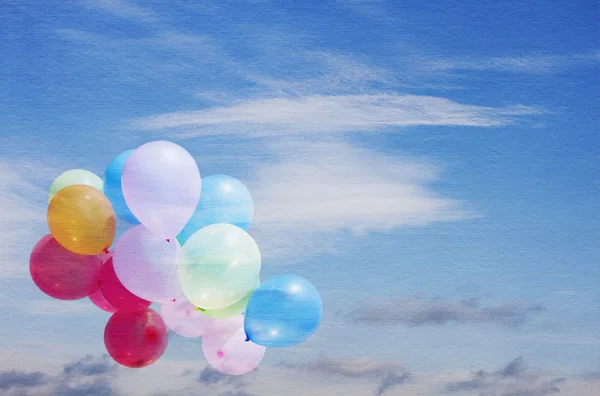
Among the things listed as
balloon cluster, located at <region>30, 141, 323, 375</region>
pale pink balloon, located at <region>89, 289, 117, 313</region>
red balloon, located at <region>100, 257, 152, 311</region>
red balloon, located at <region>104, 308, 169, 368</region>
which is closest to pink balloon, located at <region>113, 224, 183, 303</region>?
balloon cluster, located at <region>30, 141, 323, 375</region>

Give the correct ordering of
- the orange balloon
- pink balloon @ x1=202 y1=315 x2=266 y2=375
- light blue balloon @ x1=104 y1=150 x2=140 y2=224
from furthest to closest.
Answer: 1. pink balloon @ x1=202 y1=315 x2=266 y2=375
2. light blue balloon @ x1=104 y1=150 x2=140 y2=224
3. the orange balloon

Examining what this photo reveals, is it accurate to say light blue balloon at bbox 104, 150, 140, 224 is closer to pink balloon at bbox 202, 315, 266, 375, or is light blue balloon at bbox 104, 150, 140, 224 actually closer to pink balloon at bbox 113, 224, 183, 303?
pink balloon at bbox 113, 224, 183, 303

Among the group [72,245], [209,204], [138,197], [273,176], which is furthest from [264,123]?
[72,245]

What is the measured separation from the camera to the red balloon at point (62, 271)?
4.22 m

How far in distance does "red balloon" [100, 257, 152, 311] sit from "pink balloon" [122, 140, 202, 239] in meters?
0.36

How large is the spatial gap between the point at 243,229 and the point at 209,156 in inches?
17.7

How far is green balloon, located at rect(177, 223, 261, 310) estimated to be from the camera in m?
4.00

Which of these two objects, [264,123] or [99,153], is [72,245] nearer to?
[99,153]

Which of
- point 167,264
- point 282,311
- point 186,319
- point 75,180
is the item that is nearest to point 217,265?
point 167,264

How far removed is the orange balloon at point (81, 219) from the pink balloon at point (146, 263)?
10 centimetres

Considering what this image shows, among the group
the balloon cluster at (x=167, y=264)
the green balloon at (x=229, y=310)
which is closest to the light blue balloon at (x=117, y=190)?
the balloon cluster at (x=167, y=264)

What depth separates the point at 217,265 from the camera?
4004 mm

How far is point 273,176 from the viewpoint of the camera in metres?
4.49

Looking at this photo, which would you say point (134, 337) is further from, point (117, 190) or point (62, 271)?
point (117, 190)
